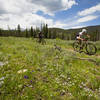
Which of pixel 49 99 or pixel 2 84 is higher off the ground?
pixel 2 84

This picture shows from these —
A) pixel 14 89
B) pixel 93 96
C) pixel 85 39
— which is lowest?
pixel 93 96

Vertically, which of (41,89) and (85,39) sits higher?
(85,39)

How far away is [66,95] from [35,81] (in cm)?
126

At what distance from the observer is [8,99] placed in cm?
229

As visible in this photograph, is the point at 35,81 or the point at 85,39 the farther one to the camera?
the point at 85,39

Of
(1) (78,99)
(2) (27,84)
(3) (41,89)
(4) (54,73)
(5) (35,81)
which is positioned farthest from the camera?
(4) (54,73)

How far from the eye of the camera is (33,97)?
2486mm

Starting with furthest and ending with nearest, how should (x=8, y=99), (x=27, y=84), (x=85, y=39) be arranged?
(x=85, y=39) → (x=27, y=84) → (x=8, y=99)

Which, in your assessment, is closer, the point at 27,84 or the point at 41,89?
the point at 41,89

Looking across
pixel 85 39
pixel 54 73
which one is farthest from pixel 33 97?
pixel 85 39

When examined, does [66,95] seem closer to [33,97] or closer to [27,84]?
[33,97]

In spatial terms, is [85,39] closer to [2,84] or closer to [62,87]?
[62,87]

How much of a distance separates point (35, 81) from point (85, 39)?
9846 mm

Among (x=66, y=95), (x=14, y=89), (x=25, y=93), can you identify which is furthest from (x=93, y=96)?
(x=14, y=89)
